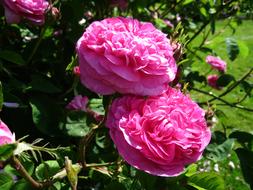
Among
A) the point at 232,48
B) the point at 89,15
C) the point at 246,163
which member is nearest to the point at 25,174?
the point at 246,163

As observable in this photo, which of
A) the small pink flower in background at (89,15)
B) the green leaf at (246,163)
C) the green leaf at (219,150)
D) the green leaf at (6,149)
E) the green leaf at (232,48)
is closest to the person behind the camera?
the green leaf at (6,149)

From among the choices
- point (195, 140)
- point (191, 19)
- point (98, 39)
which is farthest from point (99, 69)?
point (191, 19)

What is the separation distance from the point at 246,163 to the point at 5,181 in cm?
74

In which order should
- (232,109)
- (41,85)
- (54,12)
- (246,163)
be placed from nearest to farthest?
(54,12) < (41,85) < (246,163) < (232,109)

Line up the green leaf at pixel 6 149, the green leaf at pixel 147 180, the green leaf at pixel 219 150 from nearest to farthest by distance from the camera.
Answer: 1. the green leaf at pixel 6 149
2. the green leaf at pixel 147 180
3. the green leaf at pixel 219 150

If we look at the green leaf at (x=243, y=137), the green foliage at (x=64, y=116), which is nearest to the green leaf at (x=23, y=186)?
the green foliage at (x=64, y=116)

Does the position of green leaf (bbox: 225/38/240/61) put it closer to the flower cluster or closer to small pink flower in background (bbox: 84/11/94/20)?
small pink flower in background (bbox: 84/11/94/20)

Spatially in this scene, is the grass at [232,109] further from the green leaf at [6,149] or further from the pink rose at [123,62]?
the green leaf at [6,149]

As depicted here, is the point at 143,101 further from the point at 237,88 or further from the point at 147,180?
the point at 237,88

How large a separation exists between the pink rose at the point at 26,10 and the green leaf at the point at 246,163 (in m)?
0.63

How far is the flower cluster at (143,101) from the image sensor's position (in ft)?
2.07

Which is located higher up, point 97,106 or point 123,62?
point 123,62

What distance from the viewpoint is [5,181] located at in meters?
0.70

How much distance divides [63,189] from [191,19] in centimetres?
192
